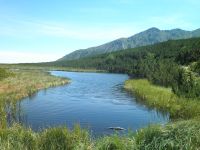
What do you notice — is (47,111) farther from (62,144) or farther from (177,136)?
(177,136)

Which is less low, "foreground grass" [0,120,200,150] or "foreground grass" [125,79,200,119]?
"foreground grass" [0,120,200,150]

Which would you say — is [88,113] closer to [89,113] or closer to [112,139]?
[89,113]

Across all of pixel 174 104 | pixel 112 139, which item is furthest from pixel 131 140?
pixel 174 104

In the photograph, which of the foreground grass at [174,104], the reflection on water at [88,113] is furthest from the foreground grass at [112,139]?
the foreground grass at [174,104]

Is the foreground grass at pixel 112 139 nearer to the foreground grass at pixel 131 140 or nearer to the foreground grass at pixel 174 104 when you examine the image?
the foreground grass at pixel 131 140

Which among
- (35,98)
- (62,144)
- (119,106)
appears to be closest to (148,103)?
(119,106)

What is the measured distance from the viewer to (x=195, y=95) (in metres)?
44.4

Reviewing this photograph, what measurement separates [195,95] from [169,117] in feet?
14.0

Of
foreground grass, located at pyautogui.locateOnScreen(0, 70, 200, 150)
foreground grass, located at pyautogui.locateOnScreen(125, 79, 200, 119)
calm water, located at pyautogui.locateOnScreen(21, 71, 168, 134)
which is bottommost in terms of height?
calm water, located at pyautogui.locateOnScreen(21, 71, 168, 134)

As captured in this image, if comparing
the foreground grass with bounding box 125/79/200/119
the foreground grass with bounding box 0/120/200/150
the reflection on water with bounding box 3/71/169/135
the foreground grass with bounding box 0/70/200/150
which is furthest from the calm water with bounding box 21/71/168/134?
the foreground grass with bounding box 0/120/200/150

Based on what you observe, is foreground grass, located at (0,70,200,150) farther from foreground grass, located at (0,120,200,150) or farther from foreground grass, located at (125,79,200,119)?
foreground grass, located at (125,79,200,119)

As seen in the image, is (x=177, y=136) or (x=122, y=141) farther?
(x=122, y=141)

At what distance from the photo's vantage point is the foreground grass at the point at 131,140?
16.0 meters

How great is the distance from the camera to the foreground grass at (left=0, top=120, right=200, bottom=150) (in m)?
16.0
